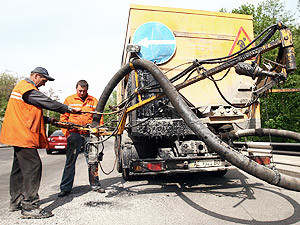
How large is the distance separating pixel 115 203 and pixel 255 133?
2626 mm

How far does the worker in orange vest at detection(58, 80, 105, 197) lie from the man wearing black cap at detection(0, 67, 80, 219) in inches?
28.9

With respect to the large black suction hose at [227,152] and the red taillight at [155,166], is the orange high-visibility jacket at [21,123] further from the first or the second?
the large black suction hose at [227,152]

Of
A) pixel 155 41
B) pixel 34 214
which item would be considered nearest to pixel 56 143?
pixel 155 41

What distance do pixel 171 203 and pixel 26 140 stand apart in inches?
91.9

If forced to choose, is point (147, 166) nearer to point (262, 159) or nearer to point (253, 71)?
point (262, 159)

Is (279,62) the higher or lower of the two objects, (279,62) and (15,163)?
the higher

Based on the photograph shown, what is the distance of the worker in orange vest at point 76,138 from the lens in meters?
4.14

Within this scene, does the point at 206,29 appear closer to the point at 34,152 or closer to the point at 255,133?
the point at 255,133

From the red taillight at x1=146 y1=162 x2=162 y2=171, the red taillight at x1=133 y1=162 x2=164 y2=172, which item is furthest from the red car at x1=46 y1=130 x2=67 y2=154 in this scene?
the red taillight at x1=146 y1=162 x2=162 y2=171

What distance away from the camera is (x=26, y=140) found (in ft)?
10.1

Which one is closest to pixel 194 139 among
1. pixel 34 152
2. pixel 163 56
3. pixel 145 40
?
pixel 163 56

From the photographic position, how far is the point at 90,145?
4125 millimetres

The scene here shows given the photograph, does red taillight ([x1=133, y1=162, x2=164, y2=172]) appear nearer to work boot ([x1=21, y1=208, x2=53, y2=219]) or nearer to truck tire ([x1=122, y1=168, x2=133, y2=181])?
truck tire ([x1=122, y1=168, x2=133, y2=181])

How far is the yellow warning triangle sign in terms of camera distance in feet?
17.1
